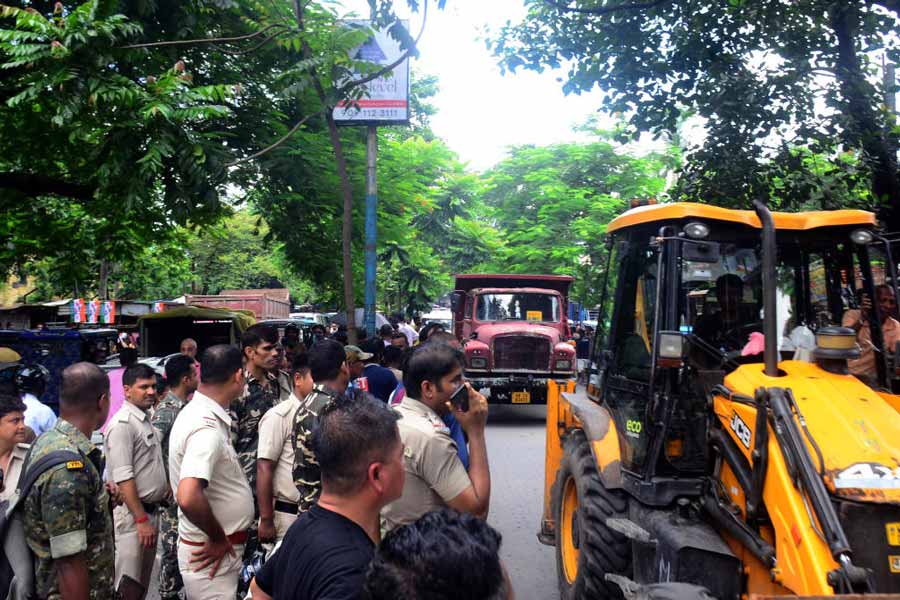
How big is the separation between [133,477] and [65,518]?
1.42 metres

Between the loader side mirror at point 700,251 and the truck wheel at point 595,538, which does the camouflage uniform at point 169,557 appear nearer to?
the truck wheel at point 595,538

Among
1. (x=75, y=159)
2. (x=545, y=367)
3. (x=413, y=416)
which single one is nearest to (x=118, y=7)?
(x=75, y=159)

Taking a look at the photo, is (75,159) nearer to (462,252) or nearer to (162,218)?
(162,218)

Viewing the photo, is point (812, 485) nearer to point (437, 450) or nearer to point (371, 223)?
point (437, 450)

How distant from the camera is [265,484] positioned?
414 cm

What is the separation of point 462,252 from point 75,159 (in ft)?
48.4

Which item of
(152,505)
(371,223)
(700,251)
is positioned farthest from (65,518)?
(371,223)

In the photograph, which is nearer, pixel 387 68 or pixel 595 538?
pixel 595 538

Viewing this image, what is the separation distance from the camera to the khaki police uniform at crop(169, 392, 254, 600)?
349cm

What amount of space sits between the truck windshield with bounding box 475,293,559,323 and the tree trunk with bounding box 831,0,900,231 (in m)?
7.18

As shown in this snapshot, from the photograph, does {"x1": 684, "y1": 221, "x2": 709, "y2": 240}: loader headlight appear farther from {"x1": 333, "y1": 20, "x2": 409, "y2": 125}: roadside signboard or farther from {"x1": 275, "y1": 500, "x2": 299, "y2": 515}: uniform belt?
{"x1": 333, "y1": 20, "x2": 409, "y2": 125}: roadside signboard

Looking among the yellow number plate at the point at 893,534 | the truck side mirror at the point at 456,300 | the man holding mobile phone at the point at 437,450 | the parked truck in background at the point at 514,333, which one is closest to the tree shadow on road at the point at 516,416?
the parked truck in background at the point at 514,333

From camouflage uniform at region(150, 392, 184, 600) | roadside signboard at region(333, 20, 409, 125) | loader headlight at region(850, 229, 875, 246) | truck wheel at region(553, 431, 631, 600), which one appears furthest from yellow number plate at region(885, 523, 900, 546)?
roadside signboard at region(333, 20, 409, 125)

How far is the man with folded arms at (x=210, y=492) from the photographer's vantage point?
3.38 m
